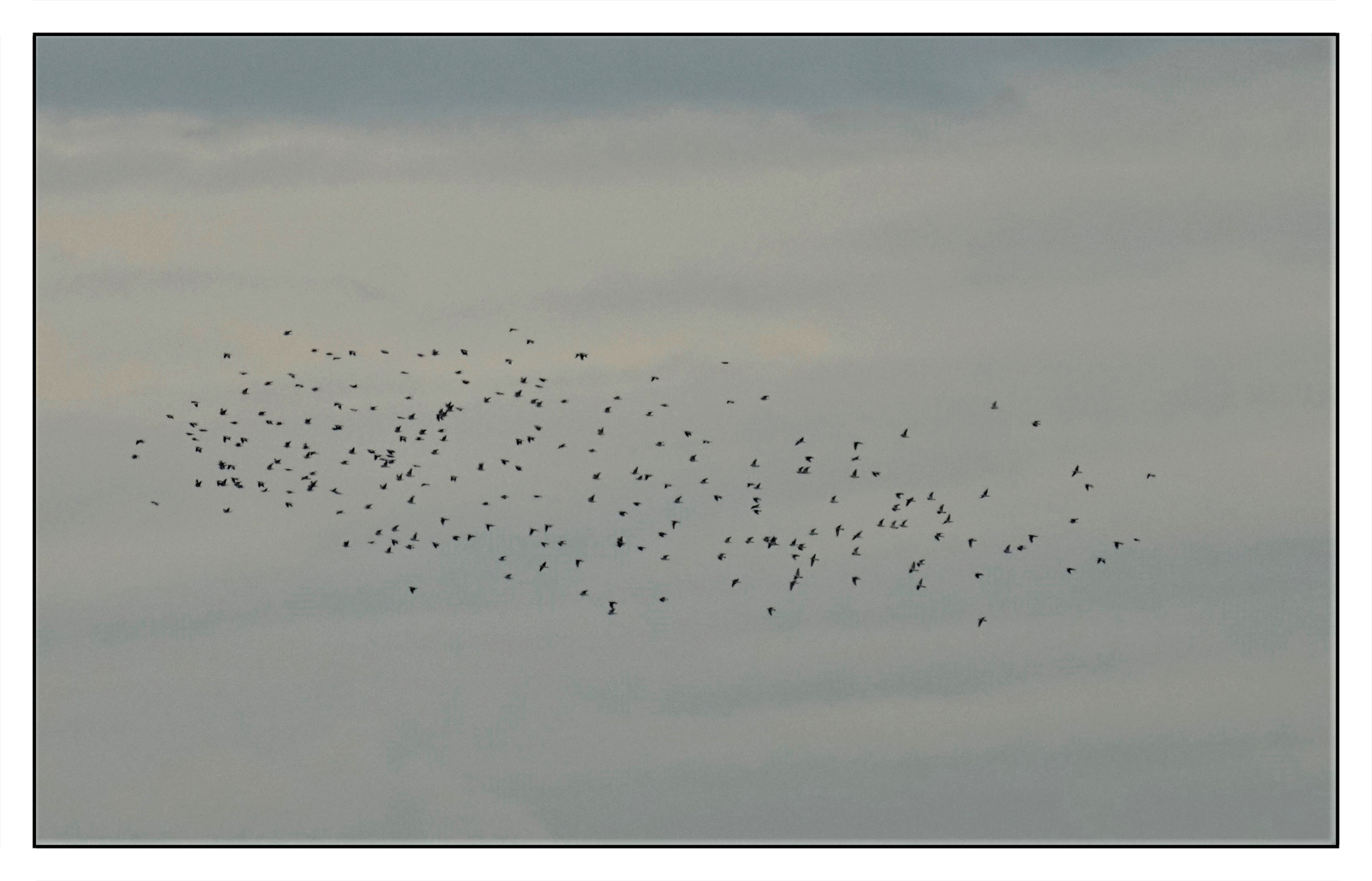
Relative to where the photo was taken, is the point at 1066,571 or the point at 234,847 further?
the point at 1066,571

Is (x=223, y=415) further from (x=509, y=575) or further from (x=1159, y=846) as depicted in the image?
(x=1159, y=846)

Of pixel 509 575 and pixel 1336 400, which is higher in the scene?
pixel 1336 400

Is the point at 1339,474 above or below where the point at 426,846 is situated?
above

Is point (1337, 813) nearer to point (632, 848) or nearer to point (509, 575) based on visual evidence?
point (632, 848)

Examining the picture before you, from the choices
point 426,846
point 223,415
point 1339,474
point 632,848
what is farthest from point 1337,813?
point 223,415

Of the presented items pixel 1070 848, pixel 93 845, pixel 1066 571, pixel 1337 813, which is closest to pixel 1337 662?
pixel 1337 813

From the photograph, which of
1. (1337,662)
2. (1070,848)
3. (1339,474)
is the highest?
(1339,474)

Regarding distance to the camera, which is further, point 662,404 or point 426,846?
point 662,404
